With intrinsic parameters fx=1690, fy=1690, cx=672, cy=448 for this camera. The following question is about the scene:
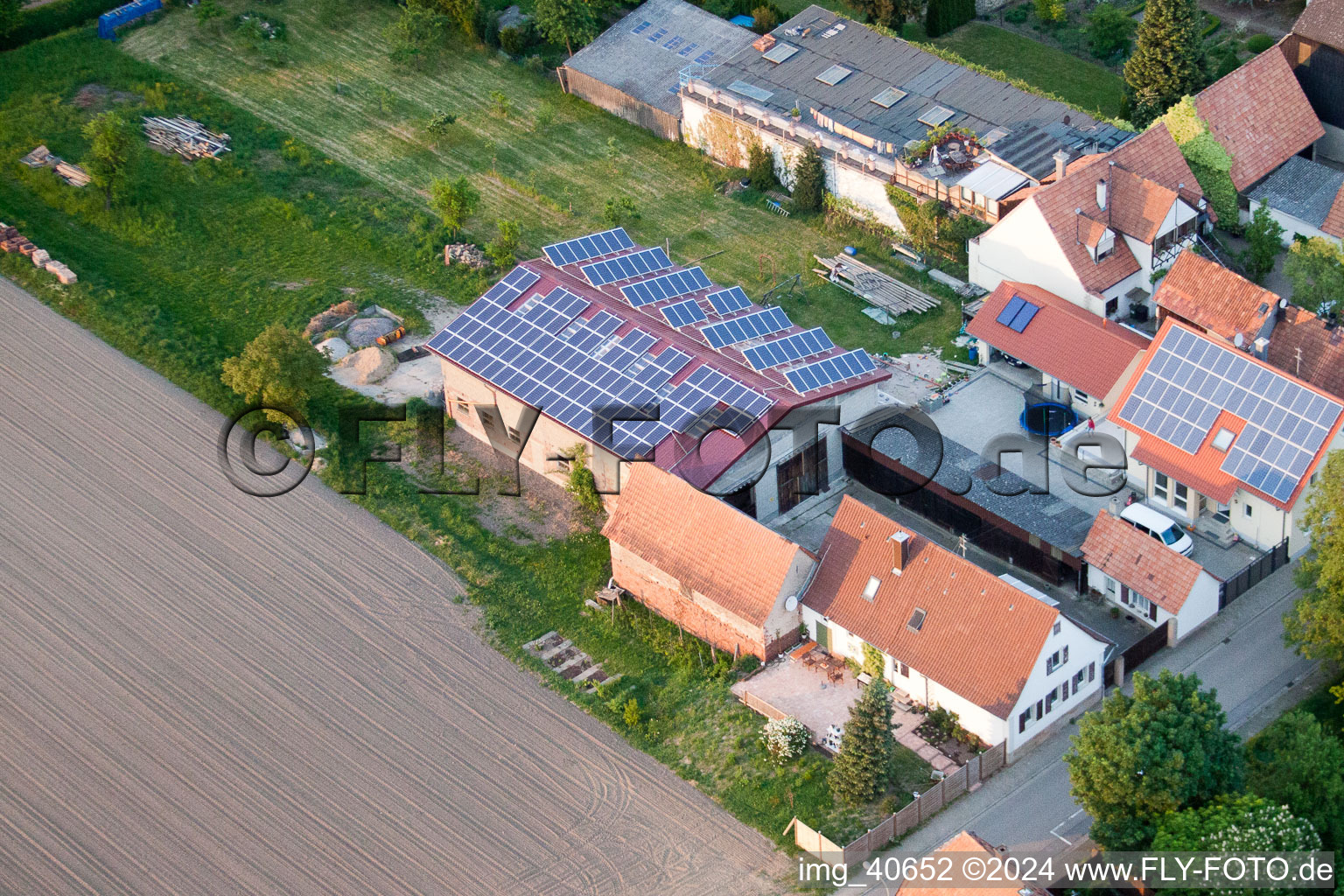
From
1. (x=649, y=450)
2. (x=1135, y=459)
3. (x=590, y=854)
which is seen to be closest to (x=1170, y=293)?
(x=1135, y=459)

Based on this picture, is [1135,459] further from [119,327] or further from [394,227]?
[119,327]

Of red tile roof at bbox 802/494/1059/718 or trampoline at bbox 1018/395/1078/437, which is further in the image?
trampoline at bbox 1018/395/1078/437

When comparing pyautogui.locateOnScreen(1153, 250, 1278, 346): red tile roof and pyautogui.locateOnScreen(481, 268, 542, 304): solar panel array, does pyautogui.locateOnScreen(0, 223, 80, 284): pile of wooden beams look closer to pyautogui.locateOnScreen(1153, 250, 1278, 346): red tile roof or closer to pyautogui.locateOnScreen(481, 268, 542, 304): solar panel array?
pyautogui.locateOnScreen(481, 268, 542, 304): solar panel array

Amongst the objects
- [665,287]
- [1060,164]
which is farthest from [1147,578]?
[665,287]

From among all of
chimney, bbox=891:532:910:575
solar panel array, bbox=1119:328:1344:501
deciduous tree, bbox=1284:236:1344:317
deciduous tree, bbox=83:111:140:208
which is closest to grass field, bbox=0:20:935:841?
deciduous tree, bbox=83:111:140:208

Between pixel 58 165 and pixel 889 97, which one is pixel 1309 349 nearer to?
pixel 889 97

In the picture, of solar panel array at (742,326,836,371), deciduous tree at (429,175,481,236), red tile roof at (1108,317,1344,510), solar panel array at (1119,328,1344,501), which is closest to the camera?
red tile roof at (1108,317,1344,510)
